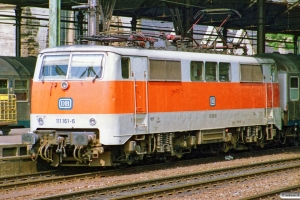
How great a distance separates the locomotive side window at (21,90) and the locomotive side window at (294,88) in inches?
426

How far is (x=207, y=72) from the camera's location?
61.0 ft

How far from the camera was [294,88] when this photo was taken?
23.2 meters

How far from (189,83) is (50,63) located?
4.01m

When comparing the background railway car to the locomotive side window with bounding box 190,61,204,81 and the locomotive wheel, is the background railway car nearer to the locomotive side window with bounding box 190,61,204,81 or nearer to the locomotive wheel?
the locomotive wheel

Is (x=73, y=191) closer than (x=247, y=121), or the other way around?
(x=73, y=191)

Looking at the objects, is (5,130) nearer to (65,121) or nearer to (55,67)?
(55,67)

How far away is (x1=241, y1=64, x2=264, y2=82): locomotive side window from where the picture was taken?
20.2 m

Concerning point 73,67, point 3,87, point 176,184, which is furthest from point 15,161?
point 3,87

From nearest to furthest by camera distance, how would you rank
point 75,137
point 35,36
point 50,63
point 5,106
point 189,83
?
point 75,137, point 50,63, point 189,83, point 5,106, point 35,36

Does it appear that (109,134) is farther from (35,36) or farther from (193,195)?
(35,36)

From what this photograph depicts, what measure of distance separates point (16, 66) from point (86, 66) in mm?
11735

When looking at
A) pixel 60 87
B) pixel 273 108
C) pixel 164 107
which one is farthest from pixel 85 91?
pixel 273 108

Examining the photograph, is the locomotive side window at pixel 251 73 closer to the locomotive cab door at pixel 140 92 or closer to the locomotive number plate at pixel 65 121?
the locomotive cab door at pixel 140 92

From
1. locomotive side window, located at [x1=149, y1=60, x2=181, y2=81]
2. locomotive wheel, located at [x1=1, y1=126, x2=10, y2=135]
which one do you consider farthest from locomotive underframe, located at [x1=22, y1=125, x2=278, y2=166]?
locomotive wheel, located at [x1=1, y1=126, x2=10, y2=135]
